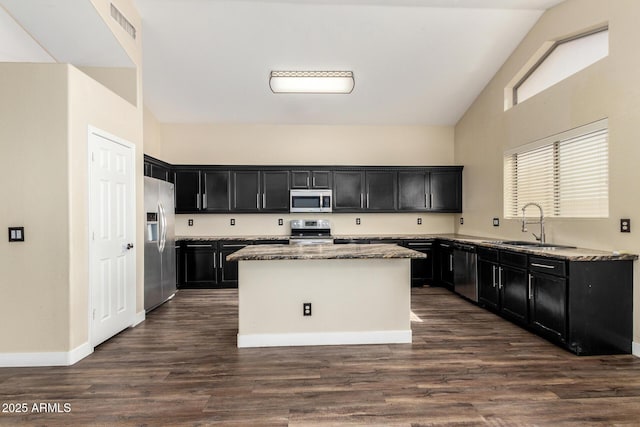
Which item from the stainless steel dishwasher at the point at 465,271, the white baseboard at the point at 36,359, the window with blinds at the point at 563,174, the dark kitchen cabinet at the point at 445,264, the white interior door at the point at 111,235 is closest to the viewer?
the white baseboard at the point at 36,359

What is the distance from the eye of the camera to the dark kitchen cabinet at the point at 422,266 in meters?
6.15

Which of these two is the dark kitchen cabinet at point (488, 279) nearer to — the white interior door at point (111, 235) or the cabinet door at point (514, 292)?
the cabinet door at point (514, 292)

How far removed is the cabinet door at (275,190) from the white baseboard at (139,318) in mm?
2630

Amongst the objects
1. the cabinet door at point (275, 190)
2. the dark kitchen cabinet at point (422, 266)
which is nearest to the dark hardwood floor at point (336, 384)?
the dark kitchen cabinet at point (422, 266)

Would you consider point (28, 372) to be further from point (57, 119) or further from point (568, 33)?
point (568, 33)

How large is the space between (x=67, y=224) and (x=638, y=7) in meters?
5.26

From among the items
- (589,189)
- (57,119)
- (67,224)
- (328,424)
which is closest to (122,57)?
(57,119)

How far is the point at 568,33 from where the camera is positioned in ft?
13.0

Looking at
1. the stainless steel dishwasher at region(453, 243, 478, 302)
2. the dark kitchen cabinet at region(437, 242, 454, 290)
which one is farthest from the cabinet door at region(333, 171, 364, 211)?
the stainless steel dishwasher at region(453, 243, 478, 302)

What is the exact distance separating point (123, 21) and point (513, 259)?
4969 millimetres

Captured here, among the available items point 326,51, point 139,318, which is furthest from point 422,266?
point 139,318

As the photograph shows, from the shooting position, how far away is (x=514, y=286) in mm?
4000

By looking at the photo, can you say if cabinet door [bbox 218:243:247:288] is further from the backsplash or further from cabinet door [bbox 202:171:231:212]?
cabinet door [bbox 202:171:231:212]

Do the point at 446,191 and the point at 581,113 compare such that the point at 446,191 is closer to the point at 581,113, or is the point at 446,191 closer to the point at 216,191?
the point at 581,113
